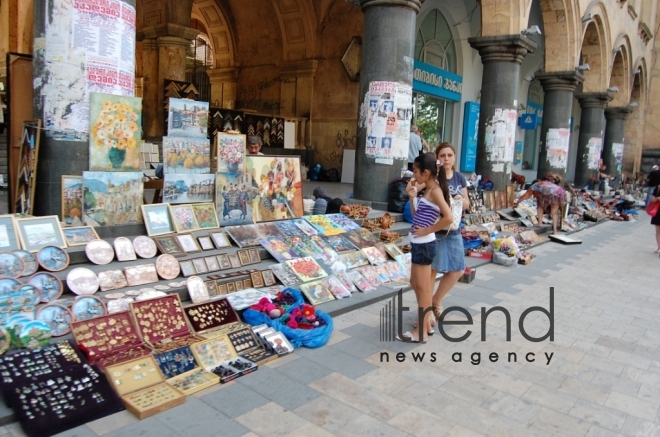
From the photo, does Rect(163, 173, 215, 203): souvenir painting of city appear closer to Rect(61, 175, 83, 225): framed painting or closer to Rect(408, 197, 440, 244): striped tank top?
Rect(61, 175, 83, 225): framed painting

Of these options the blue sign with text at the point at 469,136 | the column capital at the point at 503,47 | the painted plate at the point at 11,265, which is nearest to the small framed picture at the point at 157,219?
the painted plate at the point at 11,265

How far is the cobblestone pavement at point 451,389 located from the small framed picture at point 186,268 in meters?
1.67

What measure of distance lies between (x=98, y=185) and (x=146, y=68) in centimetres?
1067

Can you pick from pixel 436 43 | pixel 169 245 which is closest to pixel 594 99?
pixel 436 43

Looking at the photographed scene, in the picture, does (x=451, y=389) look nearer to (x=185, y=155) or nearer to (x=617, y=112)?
(x=185, y=155)

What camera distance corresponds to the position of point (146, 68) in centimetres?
1480

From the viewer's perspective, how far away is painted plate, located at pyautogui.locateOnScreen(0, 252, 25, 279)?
4289 millimetres

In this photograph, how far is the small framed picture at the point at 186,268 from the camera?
5295mm

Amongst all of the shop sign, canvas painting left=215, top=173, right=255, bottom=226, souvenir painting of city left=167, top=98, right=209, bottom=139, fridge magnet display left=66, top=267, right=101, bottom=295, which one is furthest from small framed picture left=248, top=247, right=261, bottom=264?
the shop sign

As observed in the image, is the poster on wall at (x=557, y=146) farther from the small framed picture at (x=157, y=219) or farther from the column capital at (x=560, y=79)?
the small framed picture at (x=157, y=219)

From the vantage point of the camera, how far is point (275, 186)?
7293mm

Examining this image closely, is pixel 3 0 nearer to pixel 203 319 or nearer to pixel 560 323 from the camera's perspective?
pixel 203 319

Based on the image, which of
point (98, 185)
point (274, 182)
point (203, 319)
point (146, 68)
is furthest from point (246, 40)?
point (203, 319)

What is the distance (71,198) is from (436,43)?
15944mm
